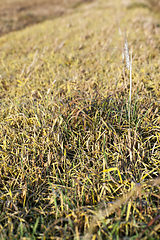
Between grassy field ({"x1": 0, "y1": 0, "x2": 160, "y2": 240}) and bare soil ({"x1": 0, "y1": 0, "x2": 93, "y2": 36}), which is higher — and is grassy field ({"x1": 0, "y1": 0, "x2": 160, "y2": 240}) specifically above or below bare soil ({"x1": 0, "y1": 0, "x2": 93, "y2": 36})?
below

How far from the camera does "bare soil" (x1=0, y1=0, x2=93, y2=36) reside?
6.96 m

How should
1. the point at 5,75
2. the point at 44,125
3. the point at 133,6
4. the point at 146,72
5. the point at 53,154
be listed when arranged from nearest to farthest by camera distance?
1. the point at 53,154
2. the point at 44,125
3. the point at 146,72
4. the point at 5,75
5. the point at 133,6

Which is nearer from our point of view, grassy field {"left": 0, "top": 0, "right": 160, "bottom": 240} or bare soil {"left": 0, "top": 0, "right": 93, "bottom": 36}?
grassy field {"left": 0, "top": 0, "right": 160, "bottom": 240}

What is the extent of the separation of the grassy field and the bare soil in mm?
4641

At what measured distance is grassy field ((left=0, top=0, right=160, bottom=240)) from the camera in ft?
4.17

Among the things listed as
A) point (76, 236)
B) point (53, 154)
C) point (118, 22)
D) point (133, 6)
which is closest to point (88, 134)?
point (53, 154)

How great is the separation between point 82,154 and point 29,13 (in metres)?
9.15

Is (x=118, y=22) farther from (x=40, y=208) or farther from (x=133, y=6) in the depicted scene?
(x=40, y=208)

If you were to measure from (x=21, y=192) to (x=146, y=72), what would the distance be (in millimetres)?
2485

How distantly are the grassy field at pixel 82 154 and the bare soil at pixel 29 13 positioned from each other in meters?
4.64

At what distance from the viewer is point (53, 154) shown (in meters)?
1.76

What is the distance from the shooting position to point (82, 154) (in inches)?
68.9

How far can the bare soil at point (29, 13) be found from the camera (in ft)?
22.8

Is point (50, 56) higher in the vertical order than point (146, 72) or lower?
higher
